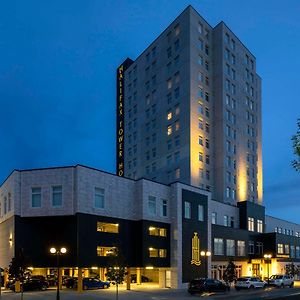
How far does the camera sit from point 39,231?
53.9 m

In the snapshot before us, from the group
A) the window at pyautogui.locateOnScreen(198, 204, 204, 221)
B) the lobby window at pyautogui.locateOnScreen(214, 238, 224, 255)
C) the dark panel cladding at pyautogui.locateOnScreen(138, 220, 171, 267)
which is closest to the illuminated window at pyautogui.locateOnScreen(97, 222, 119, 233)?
the dark panel cladding at pyautogui.locateOnScreen(138, 220, 171, 267)

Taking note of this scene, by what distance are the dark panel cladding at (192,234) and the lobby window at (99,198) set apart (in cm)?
1355

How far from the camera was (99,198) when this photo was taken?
55.6m

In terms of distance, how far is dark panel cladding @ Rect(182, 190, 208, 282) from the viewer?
6369cm

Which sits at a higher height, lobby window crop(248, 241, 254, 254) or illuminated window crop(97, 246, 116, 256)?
illuminated window crop(97, 246, 116, 256)

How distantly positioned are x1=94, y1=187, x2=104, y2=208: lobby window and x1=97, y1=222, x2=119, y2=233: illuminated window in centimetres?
209

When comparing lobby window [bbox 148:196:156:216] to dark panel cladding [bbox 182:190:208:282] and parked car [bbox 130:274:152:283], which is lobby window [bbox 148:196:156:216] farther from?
parked car [bbox 130:274:152:283]

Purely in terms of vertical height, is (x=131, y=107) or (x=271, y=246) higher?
(x=131, y=107)

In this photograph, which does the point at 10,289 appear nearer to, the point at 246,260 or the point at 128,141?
the point at 246,260

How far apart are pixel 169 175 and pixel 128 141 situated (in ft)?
67.1

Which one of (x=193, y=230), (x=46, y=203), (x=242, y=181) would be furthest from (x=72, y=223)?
(x=242, y=181)

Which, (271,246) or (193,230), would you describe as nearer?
(193,230)

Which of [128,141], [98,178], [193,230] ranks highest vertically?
[128,141]

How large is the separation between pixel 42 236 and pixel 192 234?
70.6 ft
